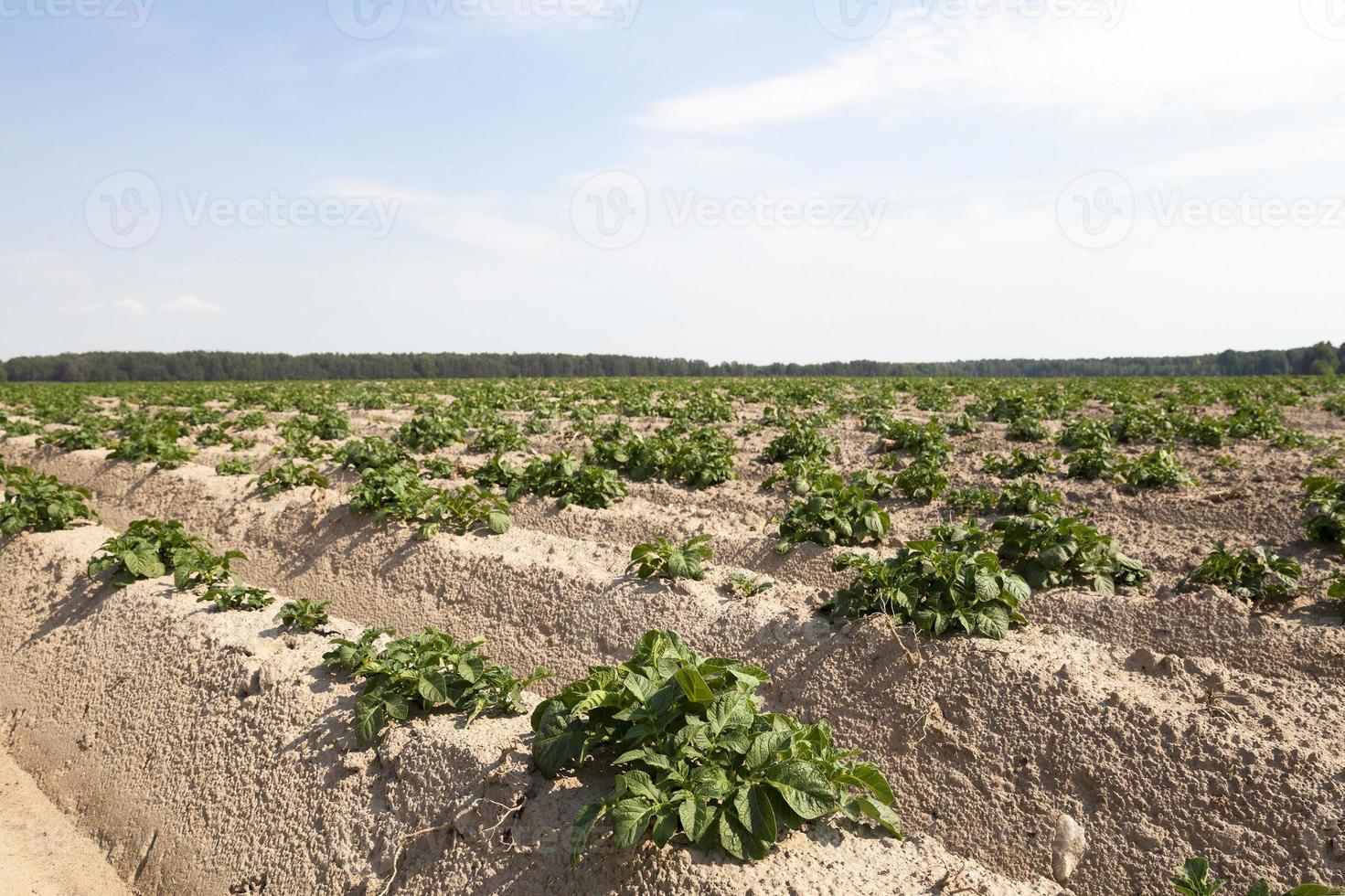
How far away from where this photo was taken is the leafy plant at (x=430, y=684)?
452 cm

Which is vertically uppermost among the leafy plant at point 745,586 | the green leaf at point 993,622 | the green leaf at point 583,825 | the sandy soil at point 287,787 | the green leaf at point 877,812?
the green leaf at point 993,622

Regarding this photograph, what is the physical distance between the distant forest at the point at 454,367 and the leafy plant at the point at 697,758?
284 feet

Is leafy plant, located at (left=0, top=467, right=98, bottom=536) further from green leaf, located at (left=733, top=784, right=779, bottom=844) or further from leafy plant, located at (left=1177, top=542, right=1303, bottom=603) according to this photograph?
leafy plant, located at (left=1177, top=542, right=1303, bottom=603)

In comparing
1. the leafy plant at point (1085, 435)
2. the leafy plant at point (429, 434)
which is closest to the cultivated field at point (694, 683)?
the leafy plant at point (1085, 435)

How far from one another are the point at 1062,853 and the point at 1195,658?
1833mm

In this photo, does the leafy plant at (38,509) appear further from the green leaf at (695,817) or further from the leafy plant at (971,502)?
the leafy plant at (971,502)

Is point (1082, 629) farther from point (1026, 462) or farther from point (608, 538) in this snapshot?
point (1026, 462)

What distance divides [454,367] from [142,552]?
102742 millimetres

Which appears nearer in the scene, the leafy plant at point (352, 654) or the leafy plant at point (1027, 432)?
the leafy plant at point (352, 654)

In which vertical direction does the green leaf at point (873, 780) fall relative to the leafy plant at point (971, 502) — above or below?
below

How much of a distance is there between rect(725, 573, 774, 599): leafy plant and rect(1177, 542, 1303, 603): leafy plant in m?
3.06

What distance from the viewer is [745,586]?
20.0 ft

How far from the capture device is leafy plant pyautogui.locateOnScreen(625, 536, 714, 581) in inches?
247

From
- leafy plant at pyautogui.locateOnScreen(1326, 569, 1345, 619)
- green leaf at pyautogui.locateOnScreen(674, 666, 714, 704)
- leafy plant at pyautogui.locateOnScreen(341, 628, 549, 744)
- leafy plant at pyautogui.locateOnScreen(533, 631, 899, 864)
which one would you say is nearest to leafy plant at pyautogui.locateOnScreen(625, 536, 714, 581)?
leafy plant at pyautogui.locateOnScreen(341, 628, 549, 744)
